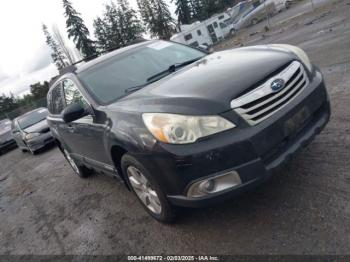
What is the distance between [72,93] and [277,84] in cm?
280

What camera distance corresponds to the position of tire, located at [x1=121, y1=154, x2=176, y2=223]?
9.71 ft

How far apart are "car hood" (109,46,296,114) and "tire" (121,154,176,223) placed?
54cm

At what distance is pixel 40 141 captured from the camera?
11.0m

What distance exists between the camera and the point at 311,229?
2.64 m

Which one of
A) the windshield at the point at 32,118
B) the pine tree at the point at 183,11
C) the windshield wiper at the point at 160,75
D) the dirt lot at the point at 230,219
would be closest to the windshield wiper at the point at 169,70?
the windshield wiper at the point at 160,75

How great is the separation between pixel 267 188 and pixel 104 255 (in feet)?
6.00

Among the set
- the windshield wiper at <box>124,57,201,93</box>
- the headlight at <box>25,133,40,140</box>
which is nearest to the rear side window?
the windshield wiper at <box>124,57,201,93</box>

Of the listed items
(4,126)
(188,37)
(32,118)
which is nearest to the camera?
(32,118)

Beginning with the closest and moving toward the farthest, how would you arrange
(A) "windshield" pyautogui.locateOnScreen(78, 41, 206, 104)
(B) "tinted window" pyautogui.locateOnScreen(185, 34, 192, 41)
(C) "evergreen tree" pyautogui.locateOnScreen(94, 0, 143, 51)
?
(A) "windshield" pyautogui.locateOnScreen(78, 41, 206, 104), (B) "tinted window" pyautogui.locateOnScreen(185, 34, 192, 41), (C) "evergreen tree" pyautogui.locateOnScreen(94, 0, 143, 51)

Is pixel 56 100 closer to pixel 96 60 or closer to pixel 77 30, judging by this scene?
pixel 96 60

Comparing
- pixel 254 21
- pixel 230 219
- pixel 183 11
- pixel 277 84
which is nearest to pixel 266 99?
pixel 277 84

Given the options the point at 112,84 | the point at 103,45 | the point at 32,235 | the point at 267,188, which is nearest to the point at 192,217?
the point at 267,188

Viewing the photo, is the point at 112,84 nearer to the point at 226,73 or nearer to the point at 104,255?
the point at 226,73

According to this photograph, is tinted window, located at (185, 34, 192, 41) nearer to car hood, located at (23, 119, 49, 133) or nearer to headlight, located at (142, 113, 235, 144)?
car hood, located at (23, 119, 49, 133)
